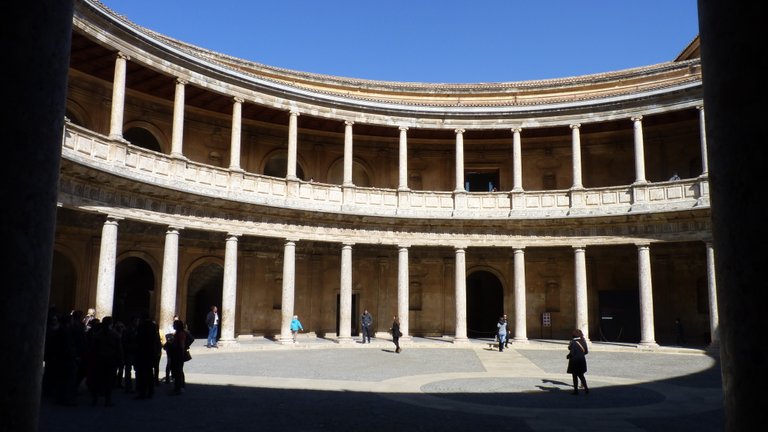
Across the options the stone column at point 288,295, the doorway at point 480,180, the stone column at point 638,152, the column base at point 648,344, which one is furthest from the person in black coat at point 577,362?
the doorway at point 480,180

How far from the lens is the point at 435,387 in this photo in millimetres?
13289

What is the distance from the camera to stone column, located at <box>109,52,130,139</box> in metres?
19.1

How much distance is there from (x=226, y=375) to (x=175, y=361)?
10.3ft

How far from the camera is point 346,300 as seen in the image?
2458cm

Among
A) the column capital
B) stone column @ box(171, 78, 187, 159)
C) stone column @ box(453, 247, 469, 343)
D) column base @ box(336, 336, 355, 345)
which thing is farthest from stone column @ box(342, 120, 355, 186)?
the column capital

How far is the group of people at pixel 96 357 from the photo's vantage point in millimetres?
10164

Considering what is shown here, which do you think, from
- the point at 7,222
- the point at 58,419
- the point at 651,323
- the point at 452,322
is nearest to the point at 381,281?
the point at 452,322

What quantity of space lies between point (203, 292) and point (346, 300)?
6.67 metres

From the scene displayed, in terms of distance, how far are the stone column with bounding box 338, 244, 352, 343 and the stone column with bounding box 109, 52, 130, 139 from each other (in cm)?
972

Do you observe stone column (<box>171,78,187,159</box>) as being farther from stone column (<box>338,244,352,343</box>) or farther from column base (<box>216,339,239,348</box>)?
stone column (<box>338,244,352,343</box>)

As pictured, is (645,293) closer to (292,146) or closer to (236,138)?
(292,146)

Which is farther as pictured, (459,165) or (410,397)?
(459,165)

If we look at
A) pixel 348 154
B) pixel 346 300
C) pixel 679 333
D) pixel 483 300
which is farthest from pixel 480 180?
pixel 679 333

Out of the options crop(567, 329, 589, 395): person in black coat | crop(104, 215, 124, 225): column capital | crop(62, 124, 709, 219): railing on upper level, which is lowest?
crop(567, 329, 589, 395): person in black coat
